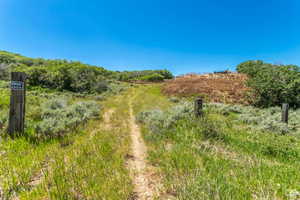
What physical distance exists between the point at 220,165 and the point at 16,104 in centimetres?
584

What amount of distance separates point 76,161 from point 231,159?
376 cm

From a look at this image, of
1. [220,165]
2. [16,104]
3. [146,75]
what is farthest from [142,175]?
[146,75]

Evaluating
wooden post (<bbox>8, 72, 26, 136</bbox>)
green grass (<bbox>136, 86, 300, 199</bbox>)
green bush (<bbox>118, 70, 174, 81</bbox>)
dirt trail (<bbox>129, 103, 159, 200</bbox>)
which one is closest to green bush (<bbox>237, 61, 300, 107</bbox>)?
green grass (<bbox>136, 86, 300, 199</bbox>)

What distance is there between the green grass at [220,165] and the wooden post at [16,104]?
404cm

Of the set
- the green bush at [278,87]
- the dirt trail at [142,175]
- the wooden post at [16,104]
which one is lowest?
the dirt trail at [142,175]

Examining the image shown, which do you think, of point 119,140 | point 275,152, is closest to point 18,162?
point 119,140

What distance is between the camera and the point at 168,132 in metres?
5.13

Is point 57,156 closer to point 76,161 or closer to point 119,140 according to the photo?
point 76,161

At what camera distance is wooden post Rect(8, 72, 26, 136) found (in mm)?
4083

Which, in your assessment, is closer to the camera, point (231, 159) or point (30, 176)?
point (30, 176)

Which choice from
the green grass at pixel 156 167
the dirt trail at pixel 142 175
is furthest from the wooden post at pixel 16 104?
the dirt trail at pixel 142 175

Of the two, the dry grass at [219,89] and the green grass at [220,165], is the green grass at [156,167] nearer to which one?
the green grass at [220,165]

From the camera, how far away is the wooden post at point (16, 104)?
13.4 feet

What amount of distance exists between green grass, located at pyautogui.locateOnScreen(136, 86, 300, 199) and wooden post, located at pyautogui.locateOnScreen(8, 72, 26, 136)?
404cm
